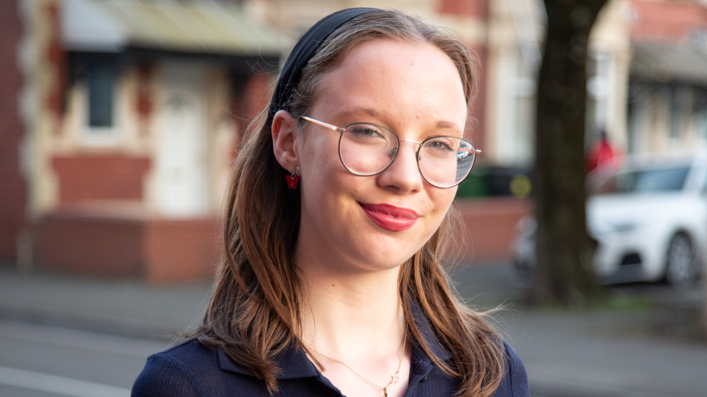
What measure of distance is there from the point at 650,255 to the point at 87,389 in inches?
292

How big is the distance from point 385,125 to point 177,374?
1.85 feet

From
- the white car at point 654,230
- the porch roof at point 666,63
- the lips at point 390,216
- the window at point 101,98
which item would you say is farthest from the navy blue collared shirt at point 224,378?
the porch roof at point 666,63

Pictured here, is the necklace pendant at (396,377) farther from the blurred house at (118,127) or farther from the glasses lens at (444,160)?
the blurred house at (118,127)

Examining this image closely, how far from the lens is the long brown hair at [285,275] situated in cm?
158

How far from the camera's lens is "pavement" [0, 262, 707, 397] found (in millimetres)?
7004

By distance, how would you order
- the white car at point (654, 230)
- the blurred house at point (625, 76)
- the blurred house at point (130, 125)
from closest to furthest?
the white car at point (654, 230), the blurred house at point (130, 125), the blurred house at point (625, 76)

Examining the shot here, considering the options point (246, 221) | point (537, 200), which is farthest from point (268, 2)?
point (246, 221)

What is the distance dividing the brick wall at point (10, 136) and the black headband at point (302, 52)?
12.9m

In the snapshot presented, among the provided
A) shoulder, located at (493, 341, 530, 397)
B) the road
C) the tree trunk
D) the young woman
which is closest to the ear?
the young woman

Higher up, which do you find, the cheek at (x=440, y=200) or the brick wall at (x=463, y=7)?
the brick wall at (x=463, y=7)

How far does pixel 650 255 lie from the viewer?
11148mm

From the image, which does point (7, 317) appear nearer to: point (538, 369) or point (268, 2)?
point (538, 369)

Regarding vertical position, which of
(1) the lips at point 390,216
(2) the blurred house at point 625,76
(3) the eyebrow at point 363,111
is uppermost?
(2) the blurred house at point 625,76

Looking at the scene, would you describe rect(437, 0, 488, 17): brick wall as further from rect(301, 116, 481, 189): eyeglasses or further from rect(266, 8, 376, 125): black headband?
rect(301, 116, 481, 189): eyeglasses
